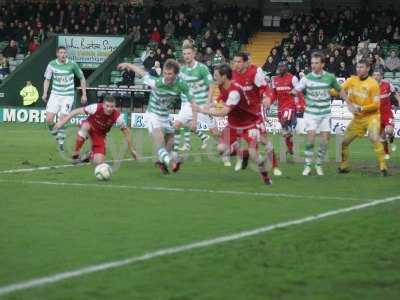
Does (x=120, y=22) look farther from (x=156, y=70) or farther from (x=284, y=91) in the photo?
(x=284, y=91)

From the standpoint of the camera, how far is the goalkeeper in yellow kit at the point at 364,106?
18.3 metres

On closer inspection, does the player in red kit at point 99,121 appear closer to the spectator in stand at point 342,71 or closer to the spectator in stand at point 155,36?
the spectator in stand at point 342,71

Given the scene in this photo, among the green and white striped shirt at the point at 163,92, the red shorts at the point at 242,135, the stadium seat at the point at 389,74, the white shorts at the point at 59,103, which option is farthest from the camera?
the stadium seat at the point at 389,74

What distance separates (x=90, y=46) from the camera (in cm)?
4525

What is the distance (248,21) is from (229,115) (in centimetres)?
2868

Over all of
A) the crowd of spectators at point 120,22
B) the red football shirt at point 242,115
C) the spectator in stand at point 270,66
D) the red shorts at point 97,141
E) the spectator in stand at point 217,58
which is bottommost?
the red shorts at point 97,141

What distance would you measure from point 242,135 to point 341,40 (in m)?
24.7

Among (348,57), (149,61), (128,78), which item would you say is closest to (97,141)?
(348,57)

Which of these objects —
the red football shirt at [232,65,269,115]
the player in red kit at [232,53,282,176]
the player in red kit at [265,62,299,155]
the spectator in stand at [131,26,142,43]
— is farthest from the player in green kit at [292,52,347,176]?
the spectator in stand at [131,26,142,43]

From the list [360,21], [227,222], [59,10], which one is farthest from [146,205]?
[59,10]

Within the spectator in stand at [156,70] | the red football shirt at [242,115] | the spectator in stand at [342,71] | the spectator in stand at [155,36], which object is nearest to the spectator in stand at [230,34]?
the spectator in stand at [155,36]

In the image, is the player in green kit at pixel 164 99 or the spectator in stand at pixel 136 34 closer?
the player in green kit at pixel 164 99

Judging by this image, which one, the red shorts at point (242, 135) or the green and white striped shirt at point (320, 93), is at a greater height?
the green and white striped shirt at point (320, 93)

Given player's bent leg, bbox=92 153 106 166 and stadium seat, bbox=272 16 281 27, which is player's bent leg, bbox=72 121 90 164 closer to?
player's bent leg, bbox=92 153 106 166
